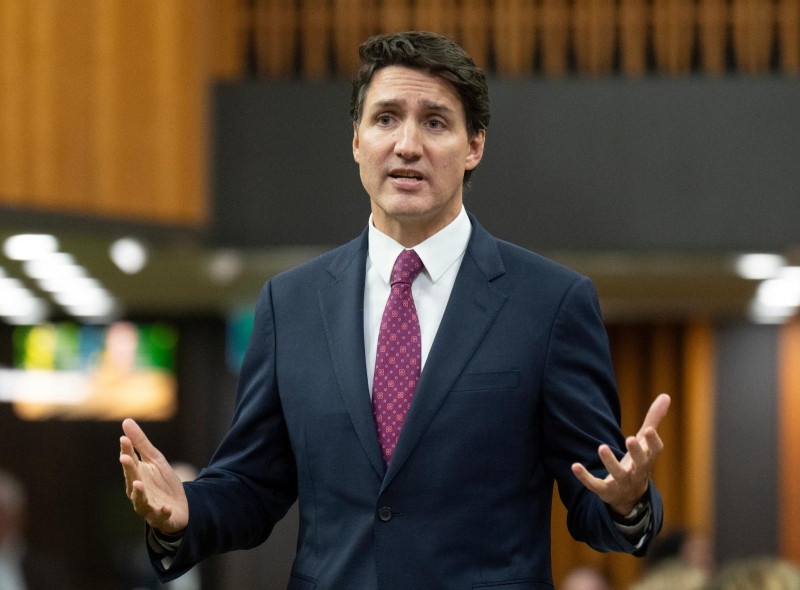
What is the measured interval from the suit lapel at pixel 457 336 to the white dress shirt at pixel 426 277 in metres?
0.03

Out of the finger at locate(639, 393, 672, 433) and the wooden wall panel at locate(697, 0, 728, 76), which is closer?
the finger at locate(639, 393, 672, 433)

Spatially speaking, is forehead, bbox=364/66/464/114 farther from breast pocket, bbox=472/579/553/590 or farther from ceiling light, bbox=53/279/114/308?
ceiling light, bbox=53/279/114/308

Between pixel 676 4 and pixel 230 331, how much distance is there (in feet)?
18.5

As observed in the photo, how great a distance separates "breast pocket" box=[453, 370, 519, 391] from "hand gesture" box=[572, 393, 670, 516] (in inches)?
7.4

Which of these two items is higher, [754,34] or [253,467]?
[754,34]

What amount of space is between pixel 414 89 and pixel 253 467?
0.66 meters

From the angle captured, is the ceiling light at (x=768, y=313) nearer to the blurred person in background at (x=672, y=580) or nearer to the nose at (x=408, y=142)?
the blurred person in background at (x=672, y=580)

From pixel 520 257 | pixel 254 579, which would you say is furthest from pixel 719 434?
pixel 520 257

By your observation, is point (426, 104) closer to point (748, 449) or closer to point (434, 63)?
point (434, 63)

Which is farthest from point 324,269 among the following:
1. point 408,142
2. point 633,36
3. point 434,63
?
point 633,36

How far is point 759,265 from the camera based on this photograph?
757 cm

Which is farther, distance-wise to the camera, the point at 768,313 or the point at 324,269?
the point at 768,313

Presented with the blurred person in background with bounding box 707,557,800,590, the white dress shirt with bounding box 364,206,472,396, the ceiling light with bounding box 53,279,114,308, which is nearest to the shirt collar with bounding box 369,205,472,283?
the white dress shirt with bounding box 364,206,472,396

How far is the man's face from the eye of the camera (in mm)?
2031
